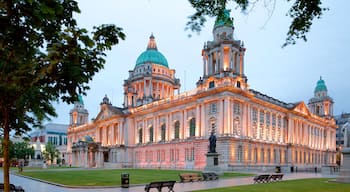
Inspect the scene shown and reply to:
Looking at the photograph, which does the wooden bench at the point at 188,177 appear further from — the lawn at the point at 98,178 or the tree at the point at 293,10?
the tree at the point at 293,10

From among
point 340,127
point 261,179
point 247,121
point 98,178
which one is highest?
point 247,121

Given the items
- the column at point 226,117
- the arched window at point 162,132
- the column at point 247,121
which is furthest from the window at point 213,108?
the arched window at point 162,132

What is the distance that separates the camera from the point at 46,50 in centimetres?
829

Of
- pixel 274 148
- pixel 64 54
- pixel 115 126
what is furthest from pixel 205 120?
pixel 64 54

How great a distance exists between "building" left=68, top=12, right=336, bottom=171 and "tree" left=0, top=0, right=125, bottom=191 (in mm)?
37167

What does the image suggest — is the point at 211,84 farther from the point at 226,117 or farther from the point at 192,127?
the point at 192,127

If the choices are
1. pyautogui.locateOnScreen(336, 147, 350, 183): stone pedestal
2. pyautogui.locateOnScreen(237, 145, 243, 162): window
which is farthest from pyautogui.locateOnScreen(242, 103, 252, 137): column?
pyautogui.locateOnScreen(336, 147, 350, 183): stone pedestal

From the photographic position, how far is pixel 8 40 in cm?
819

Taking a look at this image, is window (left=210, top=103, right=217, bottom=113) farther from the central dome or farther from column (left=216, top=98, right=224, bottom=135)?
the central dome

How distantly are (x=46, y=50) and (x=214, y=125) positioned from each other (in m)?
55.7

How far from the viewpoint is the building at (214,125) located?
61875 mm

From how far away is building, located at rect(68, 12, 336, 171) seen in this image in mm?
61875

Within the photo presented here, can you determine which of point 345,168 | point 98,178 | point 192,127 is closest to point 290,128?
point 192,127

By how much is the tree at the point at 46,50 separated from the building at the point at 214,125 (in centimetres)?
3717
